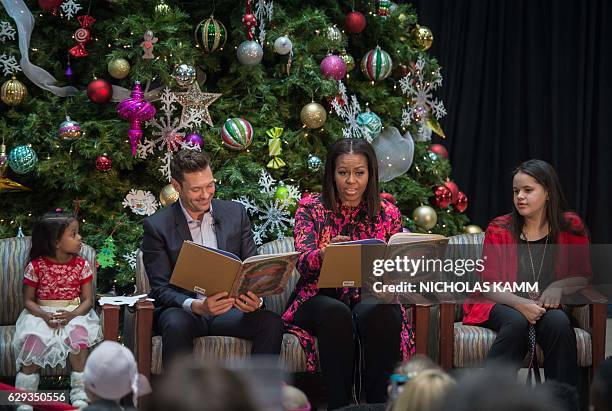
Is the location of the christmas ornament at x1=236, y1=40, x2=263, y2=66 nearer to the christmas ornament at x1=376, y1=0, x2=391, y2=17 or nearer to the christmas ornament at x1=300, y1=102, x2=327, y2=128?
the christmas ornament at x1=300, y1=102, x2=327, y2=128

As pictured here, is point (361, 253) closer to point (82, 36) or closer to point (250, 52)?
point (250, 52)

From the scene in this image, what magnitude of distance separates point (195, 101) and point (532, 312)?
227 cm

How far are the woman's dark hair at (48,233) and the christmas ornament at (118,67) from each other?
1138mm

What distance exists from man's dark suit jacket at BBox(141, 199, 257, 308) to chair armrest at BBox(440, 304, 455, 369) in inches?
38.8

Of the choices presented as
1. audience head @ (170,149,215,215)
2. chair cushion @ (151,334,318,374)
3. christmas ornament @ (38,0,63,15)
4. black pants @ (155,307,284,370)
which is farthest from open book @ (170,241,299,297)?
christmas ornament @ (38,0,63,15)

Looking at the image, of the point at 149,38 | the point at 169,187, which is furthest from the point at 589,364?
the point at 149,38

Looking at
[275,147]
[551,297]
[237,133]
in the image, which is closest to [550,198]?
[551,297]

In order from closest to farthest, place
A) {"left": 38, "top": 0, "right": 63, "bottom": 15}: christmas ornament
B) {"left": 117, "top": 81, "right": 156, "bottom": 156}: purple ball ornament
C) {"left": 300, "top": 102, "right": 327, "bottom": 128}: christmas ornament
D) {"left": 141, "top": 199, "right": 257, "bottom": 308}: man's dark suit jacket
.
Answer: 1. {"left": 141, "top": 199, "right": 257, "bottom": 308}: man's dark suit jacket
2. {"left": 117, "top": 81, "right": 156, "bottom": 156}: purple ball ornament
3. {"left": 38, "top": 0, "right": 63, "bottom": 15}: christmas ornament
4. {"left": 300, "top": 102, "right": 327, "bottom": 128}: christmas ornament

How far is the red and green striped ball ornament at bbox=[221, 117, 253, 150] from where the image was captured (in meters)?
5.37

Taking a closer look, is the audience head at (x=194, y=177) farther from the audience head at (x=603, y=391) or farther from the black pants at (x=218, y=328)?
the audience head at (x=603, y=391)

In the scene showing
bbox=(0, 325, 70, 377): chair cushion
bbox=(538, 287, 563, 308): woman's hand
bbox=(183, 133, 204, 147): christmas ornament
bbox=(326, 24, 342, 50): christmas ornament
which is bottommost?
bbox=(0, 325, 70, 377): chair cushion

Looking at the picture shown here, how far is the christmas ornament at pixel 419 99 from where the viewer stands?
241 inches

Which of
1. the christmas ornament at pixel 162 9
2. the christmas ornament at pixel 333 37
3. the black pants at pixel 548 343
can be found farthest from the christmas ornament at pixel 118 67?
the black pants at pixel 548 343

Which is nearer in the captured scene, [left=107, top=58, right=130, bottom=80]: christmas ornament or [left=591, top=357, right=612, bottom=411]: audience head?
[left=591, top=357, right=612, bottom=411]: audience head
